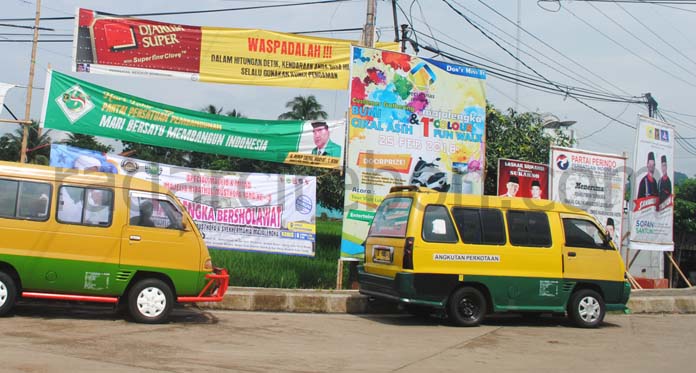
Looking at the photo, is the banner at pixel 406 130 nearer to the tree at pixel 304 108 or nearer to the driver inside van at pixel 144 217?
the driver inside van at pixel 144 217

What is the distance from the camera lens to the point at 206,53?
13.1 metres

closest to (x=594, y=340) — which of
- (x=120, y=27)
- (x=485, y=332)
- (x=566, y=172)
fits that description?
(x=485, y=332)

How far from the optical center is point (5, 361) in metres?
6.22

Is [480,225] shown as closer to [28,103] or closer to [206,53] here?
[206,53]

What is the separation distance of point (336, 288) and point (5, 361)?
752cm

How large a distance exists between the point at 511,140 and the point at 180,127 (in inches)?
402

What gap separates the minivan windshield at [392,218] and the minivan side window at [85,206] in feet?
13.6

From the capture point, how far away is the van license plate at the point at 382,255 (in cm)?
1027

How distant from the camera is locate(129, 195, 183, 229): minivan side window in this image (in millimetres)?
9156

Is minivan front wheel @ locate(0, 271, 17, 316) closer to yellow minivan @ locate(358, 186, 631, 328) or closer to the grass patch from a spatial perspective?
the grass patch

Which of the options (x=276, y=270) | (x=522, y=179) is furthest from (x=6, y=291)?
(x=522, y=179)

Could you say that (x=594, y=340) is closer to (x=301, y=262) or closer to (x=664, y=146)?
(x=301, y=262)

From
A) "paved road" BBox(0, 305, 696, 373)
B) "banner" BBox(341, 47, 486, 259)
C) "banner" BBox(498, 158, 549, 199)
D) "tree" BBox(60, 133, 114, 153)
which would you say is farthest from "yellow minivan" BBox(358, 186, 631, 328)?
"tree" BBox(60, 133, 114, 153)

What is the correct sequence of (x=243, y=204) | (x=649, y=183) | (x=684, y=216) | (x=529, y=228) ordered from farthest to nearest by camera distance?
(x=684, y=216) < (x=649, y=183) < (x=243, y=204) < (x=529, y=228)
